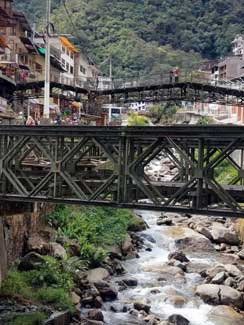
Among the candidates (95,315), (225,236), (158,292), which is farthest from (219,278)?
(225,236)

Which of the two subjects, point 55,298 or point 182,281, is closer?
point 55,298

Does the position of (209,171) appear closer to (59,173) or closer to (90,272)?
(59,173)

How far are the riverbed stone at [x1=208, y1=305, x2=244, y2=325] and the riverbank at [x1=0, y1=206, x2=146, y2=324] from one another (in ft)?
15.3

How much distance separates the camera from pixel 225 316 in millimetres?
22781

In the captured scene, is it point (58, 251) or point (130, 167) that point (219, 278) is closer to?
point (58, 251)

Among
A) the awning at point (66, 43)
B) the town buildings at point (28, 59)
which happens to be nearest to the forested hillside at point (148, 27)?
the awning at point (66, 43)

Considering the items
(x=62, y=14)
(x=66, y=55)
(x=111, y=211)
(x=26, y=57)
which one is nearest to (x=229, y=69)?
(x=66, y=55)

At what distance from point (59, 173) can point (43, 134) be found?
4.08ft

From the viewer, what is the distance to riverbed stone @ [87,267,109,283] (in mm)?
25652

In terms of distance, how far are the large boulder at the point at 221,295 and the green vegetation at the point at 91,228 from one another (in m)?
6.02

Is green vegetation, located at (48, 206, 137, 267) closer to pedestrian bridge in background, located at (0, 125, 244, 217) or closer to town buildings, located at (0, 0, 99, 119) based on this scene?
pedestrian bridge in background, located at (0, 125, 244, 217)

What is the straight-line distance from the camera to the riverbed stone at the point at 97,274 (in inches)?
1010

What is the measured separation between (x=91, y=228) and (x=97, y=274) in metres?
6.09

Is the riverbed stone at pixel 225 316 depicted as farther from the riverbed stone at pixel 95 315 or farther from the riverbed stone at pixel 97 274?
the riverbed stone at pixel 97 274
